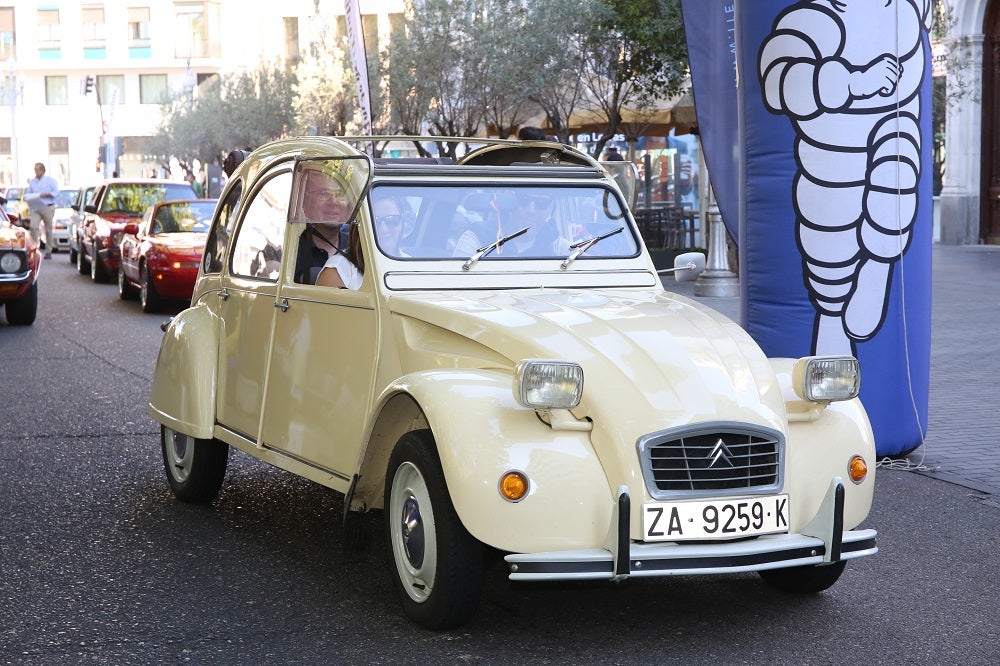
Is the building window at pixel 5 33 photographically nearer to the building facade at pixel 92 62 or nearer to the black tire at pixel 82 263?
the building facade at pixel 92 62

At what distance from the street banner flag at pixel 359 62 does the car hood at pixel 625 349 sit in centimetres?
1127

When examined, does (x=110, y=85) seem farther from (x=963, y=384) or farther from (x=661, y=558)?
(x=661, y=558)

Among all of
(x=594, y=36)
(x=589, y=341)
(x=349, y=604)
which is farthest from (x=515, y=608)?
(x=594, y=36)

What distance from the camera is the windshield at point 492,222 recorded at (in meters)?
5.53

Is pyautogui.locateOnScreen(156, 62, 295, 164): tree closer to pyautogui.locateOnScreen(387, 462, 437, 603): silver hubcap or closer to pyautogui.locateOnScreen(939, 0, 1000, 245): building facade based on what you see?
pyautogui.locateOnScreen(939, 0, 1000, 245): building facade

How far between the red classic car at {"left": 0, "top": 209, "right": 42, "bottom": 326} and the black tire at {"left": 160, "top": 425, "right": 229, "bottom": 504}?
9.14 m

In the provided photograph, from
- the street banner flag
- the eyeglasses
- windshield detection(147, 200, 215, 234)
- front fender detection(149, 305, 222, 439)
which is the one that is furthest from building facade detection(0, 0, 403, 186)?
the eyeglasses

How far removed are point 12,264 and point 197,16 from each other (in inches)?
2713

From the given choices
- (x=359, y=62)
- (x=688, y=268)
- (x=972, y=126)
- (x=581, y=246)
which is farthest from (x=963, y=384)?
(x=972, y=126)

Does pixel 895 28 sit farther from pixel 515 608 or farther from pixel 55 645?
pixel 55 645

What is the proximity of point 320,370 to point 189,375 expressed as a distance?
1.17 metres

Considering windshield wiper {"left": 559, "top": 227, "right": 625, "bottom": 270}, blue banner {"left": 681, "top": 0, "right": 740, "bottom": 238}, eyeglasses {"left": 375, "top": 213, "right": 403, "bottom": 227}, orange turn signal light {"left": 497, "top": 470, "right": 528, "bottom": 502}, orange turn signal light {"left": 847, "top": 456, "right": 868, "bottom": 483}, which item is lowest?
orange turn signal light {"left": 847, "top": 456, "right": 868, "bottom": 483}

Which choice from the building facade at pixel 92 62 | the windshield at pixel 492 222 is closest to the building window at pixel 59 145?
the building facade at pixel 92 62

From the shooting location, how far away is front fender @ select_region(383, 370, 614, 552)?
4.23 metres
